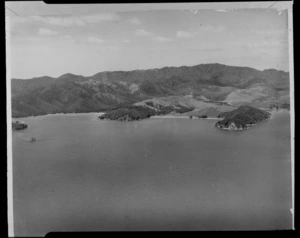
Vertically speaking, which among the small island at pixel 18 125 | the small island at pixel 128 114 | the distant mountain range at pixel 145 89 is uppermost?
the distant mountain range at pixel 145 89

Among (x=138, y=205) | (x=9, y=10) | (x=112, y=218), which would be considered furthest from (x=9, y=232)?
(x=9, y=10)

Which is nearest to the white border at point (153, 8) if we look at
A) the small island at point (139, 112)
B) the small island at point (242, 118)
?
the small island at point (242, 118)

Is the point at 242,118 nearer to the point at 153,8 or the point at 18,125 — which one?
the point at 153,8

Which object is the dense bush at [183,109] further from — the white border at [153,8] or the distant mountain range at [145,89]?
the white border at [153,8]

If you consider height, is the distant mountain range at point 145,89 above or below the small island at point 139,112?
above

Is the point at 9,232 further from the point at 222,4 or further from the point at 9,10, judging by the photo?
the point at 222,4

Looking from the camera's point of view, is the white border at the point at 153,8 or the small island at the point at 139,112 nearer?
the white border at the point at 153,8

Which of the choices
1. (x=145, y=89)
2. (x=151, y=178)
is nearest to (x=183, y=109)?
(x=145, y=89)

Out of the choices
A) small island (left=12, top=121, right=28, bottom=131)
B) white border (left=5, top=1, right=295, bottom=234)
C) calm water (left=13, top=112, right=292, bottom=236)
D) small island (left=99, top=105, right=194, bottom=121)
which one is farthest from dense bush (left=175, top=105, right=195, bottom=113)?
small island (left=12, top=121, right=28, bottom=131)
